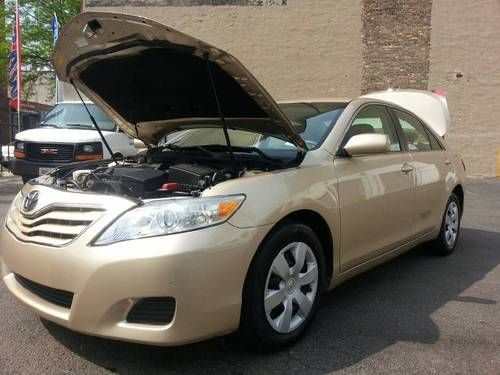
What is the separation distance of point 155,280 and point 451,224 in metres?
4.04

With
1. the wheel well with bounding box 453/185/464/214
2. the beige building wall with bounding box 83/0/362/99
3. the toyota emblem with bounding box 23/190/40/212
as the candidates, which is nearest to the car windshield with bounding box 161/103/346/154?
the toyota emblem with bounding box 23/190/40/212

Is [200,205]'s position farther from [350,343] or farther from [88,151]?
[88,151]

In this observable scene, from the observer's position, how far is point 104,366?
9.74 feet

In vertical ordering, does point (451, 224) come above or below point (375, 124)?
below

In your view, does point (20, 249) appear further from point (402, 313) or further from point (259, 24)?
point (259, 24)

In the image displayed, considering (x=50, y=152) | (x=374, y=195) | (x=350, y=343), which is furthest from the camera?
(x=50, y=152)

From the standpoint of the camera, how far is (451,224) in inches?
224

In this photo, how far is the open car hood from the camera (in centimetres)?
314

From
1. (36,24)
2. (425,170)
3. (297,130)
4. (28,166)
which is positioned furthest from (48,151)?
(36,24)

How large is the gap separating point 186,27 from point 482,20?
9343 mm

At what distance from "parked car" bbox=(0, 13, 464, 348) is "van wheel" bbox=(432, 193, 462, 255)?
2.59 feet

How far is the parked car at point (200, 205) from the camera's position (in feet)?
8.80

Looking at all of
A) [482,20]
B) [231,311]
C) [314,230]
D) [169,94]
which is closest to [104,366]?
[231,311]

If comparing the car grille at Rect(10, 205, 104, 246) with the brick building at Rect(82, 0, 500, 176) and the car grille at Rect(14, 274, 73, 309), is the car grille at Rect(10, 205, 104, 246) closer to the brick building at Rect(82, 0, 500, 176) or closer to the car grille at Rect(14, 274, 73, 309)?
the car grille at Rect(14, 274, 73, 309)
